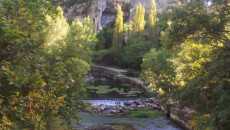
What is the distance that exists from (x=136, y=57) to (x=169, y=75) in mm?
47151

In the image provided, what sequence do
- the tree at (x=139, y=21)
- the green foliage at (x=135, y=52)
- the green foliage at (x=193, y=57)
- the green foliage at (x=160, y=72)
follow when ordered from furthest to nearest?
1. the tree at (x=139, y=21)
2. the green foliage at (x=135, y=52)
3. the green foliage at (x=160, y=72)
4. the green foliage at (x=193, y=57)

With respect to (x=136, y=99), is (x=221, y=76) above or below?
above

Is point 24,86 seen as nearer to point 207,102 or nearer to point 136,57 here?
point 207,102

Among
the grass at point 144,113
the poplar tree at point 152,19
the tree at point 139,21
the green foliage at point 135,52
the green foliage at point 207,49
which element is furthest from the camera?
the tree at point 139,21

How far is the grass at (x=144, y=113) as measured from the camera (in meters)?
41.3

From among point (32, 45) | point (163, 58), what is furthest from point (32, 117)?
point (163, 58)

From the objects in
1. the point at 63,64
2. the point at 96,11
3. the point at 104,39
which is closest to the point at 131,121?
the point at 63,64

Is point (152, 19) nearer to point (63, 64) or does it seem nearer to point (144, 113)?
point (144, 113)

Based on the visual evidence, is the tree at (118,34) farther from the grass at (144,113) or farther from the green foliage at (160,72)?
the grass at (144,113)

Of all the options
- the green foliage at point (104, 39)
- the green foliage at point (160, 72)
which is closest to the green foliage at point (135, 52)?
the green foliage at point (104, 39)

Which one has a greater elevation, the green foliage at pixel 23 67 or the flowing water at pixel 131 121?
the green foliage at pixel 23 67

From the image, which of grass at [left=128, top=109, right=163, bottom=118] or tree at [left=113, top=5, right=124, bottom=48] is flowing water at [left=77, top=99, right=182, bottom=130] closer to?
grass at [left=128, top=109, right=163, bottom=118]

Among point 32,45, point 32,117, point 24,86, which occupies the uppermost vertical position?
point 32,45

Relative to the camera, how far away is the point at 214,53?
1745 cm
